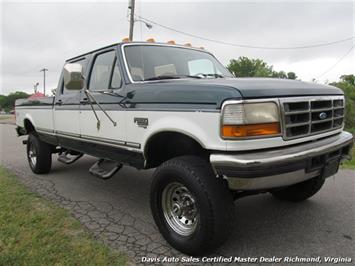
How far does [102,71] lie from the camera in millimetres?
4289

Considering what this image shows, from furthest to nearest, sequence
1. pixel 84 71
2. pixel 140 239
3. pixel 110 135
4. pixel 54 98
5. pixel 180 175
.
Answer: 1. pixel 54 98
2. pixel 84 71
3. pixel 110 135
4. pixel 140 239
5. pixel 180 175

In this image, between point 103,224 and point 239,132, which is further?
point 103,224

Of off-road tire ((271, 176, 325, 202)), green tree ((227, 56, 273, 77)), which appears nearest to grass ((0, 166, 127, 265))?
off-road tire ((271, 176, 325, 202))

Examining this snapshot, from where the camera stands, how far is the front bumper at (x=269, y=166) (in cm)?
248

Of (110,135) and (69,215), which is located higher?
(110,135)

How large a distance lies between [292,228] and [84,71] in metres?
3.36

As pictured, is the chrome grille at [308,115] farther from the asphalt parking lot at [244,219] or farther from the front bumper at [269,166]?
the asphalt parking lot at [244,219]

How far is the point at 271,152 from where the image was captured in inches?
102

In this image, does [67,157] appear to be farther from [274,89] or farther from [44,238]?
[274,89]

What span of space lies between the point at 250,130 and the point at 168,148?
1210 mm

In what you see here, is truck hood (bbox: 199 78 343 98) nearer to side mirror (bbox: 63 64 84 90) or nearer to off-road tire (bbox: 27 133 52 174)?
side mirror (bbox: 63 64 84 90)

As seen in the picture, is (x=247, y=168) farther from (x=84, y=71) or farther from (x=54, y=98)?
(x=54, y=98)

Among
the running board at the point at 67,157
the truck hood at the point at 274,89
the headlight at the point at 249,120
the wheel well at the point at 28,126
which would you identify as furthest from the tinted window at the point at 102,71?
the wheel well at the point at 28,126

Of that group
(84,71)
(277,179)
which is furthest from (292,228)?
(84,71)
